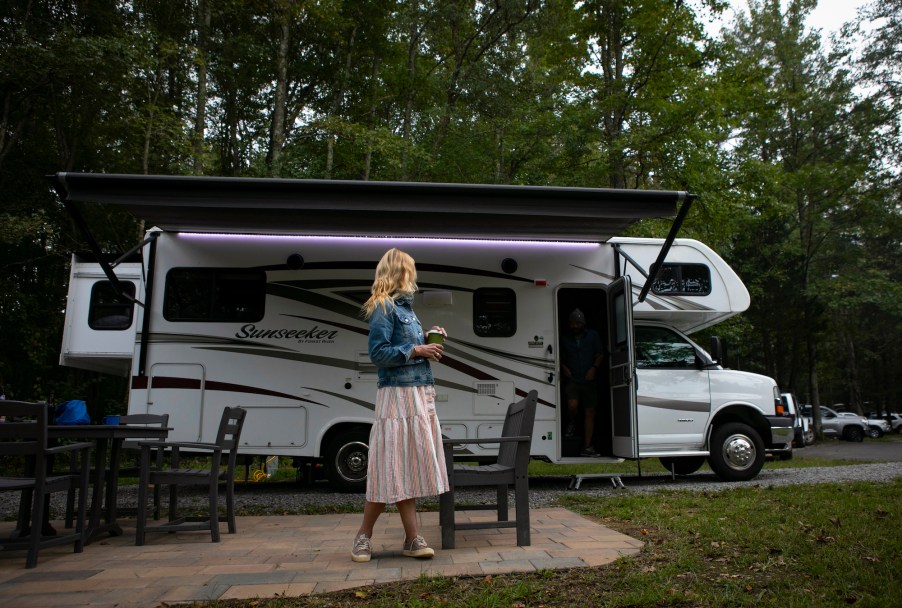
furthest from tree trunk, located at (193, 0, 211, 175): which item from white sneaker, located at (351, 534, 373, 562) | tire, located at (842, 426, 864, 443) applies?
tire, located at (842, 426, 864, 443)

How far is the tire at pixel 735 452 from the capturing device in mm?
8383

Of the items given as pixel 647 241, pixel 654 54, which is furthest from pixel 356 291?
pixel 654 54

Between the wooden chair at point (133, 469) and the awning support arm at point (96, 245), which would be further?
the awning support arm at point (96, 245)

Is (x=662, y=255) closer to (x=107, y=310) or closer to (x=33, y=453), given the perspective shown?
(x=33, y=453)

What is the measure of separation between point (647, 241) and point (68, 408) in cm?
732

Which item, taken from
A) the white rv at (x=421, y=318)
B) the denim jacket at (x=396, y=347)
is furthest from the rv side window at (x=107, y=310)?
the denim jacket at (x=396, y=347)

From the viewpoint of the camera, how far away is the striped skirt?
12.8 ft

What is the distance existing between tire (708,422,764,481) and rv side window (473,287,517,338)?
109 inches

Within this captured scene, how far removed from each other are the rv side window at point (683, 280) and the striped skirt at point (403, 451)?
510 centimetres

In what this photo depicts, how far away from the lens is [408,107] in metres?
20.0

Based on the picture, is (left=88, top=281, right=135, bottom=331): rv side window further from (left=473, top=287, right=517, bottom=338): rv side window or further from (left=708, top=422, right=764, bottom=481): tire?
(left=708, top=422, right=764, bottom=481): tire

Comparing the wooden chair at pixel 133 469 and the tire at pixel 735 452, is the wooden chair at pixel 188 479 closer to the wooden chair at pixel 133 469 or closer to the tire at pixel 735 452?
the wooden chair at pixel 133 469

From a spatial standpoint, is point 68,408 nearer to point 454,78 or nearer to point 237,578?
point 237,578

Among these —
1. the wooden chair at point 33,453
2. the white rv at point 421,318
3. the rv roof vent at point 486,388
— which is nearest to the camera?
the wooden chair at point 33,453
